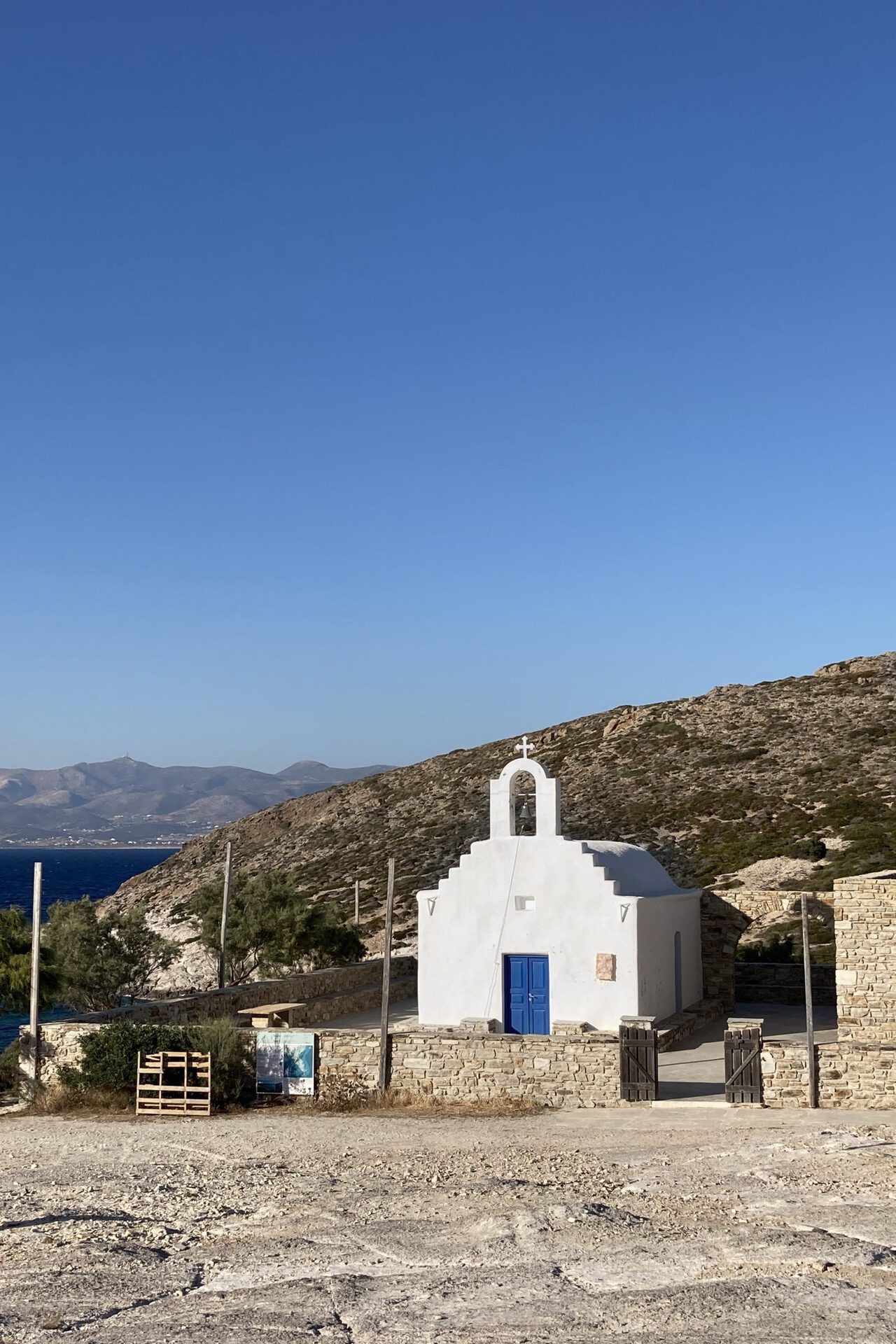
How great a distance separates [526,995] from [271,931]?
10512mm

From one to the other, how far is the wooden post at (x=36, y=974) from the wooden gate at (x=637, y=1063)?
32.9 feet

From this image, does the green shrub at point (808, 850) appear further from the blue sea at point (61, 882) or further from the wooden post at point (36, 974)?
the wooden post at point (36, 974)

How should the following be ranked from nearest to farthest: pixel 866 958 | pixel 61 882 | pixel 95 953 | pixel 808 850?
pixel 866 958 < pixel 95 953 < pixel 808 850 < pixel 61 882

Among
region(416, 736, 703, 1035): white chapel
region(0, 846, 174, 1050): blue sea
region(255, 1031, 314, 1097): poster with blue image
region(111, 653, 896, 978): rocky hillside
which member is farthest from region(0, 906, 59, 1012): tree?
region(111, 653, 896, 978): rocky hillside

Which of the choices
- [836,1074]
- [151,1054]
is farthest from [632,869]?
[151,1054]

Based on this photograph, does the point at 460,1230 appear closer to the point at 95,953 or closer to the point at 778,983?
the point at 95,953

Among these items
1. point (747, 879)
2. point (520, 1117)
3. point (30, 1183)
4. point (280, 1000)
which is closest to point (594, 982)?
point (520, 1117)

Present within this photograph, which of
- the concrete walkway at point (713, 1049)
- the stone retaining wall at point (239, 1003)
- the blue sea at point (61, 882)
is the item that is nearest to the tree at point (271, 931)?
the stone retaining wall at point (239, 1003)

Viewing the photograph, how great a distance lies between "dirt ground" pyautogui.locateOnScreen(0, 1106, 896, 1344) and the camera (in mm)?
10102

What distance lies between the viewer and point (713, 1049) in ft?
77.9

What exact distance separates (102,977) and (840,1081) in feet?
57.6

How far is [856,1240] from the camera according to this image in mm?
11852

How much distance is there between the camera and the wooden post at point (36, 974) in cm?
2139

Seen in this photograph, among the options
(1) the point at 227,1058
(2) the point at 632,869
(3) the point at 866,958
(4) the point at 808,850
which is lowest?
(1) the point at 227,1058
